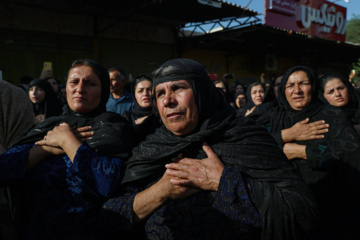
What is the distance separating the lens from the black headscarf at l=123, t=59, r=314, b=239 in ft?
4.61

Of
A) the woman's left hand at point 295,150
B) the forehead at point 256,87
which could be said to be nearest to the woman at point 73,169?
the woman's left hand at point 295,150

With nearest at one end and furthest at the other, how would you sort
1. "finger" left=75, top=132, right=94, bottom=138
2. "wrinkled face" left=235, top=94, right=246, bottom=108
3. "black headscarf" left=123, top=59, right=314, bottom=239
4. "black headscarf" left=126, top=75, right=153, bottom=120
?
"black headscarf" left=123, top=59, right=314, bottom=239
"finger" left=75, top=132, right=94, bottom=138
"black headscarf" left=126, top=75, right=153, bottom=120
"wrinkled face" left=235, top=94, right=246, bottom=108

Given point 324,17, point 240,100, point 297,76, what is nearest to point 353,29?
point 324,17

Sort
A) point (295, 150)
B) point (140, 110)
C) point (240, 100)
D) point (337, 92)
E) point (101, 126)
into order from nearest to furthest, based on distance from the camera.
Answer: point (101, 126) < point (295, 150) < point (337, 92) < point (140, 110) < point (240, 100)

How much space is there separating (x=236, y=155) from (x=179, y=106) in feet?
1.30

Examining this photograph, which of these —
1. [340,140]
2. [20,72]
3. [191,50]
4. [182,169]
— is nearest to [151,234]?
[182,169]

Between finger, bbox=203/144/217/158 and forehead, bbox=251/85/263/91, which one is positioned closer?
finger, bbox=203/144/217/158

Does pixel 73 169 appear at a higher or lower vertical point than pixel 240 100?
lower

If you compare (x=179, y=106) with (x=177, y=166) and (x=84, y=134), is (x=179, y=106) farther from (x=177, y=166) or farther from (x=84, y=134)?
(x=84, y=134)

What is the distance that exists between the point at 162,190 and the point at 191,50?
1162 centimetres

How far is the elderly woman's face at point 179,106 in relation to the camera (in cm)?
159

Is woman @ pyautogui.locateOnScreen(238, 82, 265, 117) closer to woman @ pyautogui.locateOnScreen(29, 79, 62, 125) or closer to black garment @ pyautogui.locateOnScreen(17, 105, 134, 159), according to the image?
woman @ pyautogui.locateOnScreen(29, 79, 62, 125)

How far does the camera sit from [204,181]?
1.48 m

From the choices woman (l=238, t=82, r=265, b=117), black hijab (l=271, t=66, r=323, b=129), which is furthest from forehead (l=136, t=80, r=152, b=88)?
woman (l=238, t=82, r=265, b=117)
